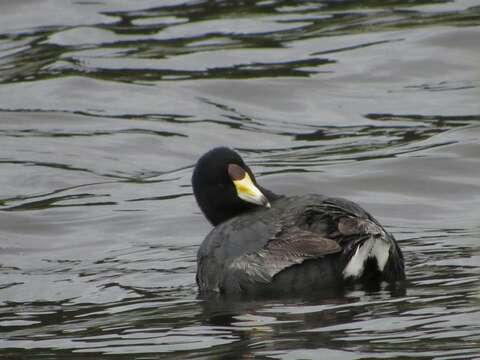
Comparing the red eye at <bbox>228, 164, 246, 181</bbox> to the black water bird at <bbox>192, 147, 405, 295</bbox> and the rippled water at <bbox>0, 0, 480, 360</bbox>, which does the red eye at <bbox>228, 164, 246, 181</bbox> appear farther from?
the rippled water at <bbox>0, 0, 480, 360</bbox>

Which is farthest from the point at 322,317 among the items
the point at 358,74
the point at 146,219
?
the point at 358,74

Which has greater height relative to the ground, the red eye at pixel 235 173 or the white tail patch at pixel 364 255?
the red eye at pixel 235 173

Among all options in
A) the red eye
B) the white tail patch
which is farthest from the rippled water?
the red eye

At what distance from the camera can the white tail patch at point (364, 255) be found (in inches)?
316

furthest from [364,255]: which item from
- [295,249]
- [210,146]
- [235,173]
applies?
[210,146]

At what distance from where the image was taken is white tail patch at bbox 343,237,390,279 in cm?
803

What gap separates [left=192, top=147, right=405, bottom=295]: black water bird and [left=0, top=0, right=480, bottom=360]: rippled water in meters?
0.14

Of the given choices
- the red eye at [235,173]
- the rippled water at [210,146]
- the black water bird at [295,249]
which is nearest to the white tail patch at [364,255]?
the black water bird at [295,249]

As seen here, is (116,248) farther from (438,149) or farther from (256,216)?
(438,149)

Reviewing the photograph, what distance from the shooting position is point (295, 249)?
317 inches

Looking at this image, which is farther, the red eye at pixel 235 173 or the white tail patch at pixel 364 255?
the red eye at pixel 235 173

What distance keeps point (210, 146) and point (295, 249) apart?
20.0 ft

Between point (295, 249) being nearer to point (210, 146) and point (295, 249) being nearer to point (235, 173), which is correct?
point (235, 173)

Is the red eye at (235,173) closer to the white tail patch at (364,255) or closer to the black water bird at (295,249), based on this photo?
the black water bird at (295,249)
